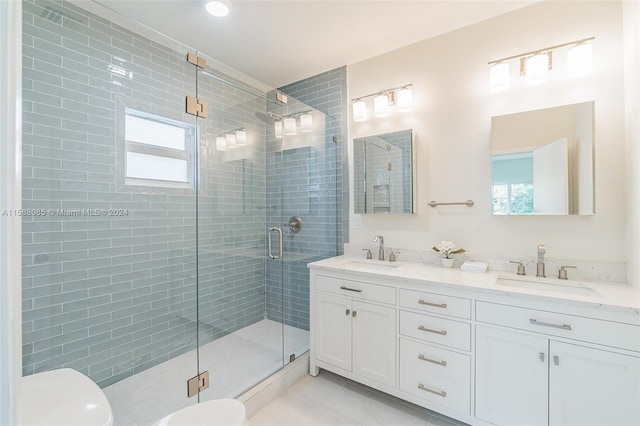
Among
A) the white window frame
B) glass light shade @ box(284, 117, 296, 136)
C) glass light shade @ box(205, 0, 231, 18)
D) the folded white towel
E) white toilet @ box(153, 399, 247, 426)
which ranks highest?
glass light shade @ box(205, 0, 231, 18)

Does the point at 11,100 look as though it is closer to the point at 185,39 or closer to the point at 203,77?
the point at 203,77

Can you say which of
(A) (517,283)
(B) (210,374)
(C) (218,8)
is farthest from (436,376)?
(C) (218,8)

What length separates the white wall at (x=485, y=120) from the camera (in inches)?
67.5

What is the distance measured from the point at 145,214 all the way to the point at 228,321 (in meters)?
1.08

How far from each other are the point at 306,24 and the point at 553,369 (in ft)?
8.55

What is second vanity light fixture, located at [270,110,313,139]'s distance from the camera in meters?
2.65

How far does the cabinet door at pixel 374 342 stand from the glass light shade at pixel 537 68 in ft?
5.76

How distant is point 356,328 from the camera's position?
2.04 meters

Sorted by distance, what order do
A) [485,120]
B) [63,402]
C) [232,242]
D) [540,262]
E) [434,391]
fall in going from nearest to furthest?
[63,402]
[434,391]
[540,262]
[485,120]
[232,242]

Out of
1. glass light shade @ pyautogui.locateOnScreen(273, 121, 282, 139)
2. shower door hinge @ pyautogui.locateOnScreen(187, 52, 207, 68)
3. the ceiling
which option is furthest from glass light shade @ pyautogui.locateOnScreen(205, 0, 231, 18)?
glass light shade @ pyautogui.locateOnScreen(273, 121, 282, 139)

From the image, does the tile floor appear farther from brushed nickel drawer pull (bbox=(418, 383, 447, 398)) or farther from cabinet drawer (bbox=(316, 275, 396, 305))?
cabinet drawer (bbox=(316, 275, 396, 305))

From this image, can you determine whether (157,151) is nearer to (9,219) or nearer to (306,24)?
(306,24)

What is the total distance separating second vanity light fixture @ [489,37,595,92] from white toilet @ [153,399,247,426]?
2.46m

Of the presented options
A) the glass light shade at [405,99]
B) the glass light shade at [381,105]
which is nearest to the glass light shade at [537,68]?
the glass light shade at [405,99]
